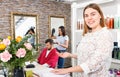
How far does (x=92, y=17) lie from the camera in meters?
1.37

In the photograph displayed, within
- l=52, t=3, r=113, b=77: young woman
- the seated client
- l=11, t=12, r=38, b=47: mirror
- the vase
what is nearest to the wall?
l=11, t=12, r=38, b=47: mirror

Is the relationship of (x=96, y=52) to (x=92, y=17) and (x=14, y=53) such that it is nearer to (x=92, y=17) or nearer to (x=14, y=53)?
(x=92, y=17)

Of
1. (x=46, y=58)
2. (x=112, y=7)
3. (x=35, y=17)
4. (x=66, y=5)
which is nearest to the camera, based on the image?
(x=112, y=7)

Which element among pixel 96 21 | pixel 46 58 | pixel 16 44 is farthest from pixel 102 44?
pixel 46 58

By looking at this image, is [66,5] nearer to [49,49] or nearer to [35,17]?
[35,17]

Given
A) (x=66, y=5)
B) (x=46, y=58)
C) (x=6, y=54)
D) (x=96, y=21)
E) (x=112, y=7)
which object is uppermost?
(x=66, y=5)

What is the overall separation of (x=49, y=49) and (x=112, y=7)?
1369 millimetres

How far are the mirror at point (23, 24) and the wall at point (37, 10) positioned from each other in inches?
3.5

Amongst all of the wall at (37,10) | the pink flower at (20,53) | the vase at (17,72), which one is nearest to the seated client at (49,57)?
the wall at (37,10)

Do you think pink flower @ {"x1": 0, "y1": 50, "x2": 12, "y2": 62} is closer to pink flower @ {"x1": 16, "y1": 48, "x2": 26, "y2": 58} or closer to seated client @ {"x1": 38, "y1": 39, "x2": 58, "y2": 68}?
pink flower @ {"x1": 16, "y1": 48, "x2": 26, "y2": 58}

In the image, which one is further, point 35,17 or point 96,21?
point 35,17

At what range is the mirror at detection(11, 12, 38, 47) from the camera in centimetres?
416

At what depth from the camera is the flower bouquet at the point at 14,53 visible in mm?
1389

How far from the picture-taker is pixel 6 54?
53.9 inches
